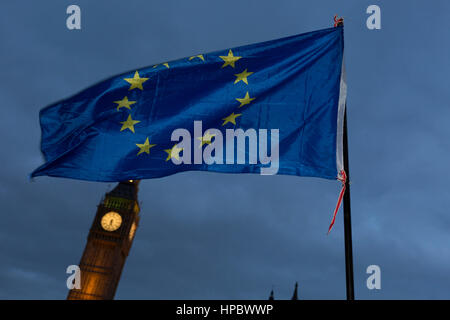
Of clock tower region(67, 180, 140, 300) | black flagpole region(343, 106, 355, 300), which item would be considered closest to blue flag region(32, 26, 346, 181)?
black flagpole region(343, 106, 355, 300)

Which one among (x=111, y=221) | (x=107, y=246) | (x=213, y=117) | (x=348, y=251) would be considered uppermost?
(x=111, y=221)

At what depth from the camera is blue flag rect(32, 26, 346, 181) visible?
8992mm

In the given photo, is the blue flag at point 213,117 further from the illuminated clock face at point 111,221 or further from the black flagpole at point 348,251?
the illuminated clock face at point 111,221

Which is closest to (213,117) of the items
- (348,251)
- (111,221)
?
(348,251)

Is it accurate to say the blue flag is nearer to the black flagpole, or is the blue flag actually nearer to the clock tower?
the black flagpole

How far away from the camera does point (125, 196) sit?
90812mm

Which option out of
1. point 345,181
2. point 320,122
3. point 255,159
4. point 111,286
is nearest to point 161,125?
point 255,159

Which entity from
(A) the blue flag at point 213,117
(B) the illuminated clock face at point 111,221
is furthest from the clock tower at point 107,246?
(A) the blue flag at point 213,117

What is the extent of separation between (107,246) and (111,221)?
16.4 feet

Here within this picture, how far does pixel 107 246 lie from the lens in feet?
283

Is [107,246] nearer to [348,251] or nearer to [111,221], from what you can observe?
[111,221]

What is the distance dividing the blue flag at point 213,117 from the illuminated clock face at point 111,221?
80.6 metres

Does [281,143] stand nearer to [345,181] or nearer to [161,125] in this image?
[345,181]

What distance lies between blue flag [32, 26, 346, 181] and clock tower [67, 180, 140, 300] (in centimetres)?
7913
